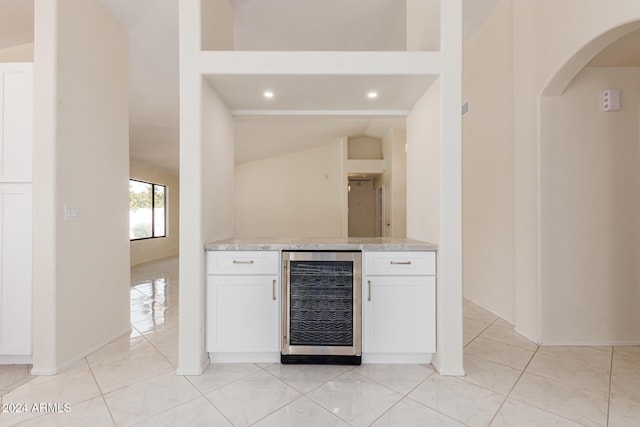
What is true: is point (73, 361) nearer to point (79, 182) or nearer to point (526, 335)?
point (79, 182)

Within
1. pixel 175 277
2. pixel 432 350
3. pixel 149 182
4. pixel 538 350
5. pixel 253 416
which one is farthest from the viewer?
pixel 149 182

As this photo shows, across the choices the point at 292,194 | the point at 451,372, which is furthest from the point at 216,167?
the point at 292,194

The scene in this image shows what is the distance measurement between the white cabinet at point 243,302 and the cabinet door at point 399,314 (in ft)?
2.23

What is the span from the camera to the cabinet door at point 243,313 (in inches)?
84.4

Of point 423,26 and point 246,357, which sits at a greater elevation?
point 423,26

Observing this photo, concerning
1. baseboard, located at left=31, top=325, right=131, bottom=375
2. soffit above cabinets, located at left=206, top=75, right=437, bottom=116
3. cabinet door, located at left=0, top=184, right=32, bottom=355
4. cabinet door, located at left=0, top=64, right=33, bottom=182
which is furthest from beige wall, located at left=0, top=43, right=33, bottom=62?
baseboard, located at left=31, top=325, right=131, bottom=375

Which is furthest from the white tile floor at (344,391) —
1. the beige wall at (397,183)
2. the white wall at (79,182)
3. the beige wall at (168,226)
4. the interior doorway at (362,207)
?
the interior doorway at (362,207)

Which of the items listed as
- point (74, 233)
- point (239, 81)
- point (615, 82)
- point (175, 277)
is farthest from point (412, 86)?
point (175, 277)

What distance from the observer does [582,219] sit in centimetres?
249

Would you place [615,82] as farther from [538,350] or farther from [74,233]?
[74,233]

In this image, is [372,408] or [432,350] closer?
[372,408]

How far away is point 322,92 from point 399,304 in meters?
1.73

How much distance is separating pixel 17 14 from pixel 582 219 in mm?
5049

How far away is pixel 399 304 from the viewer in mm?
2143
